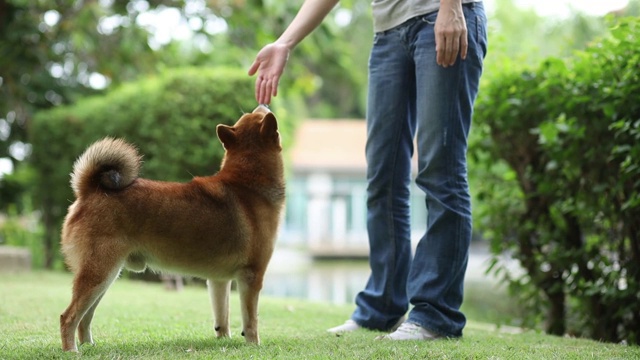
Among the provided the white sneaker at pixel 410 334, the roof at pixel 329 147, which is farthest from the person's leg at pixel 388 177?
the roof at pixel 329 147

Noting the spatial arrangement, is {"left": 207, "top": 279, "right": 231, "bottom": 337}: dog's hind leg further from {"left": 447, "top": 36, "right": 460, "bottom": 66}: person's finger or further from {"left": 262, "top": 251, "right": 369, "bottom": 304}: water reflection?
{"left": 262, "top": 251, "right": 369, "bottom": 304}: water reflection

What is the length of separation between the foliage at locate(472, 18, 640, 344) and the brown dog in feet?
6.32

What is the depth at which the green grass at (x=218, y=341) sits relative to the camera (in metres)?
2.68

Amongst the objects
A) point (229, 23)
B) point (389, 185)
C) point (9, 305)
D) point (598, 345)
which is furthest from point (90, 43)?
point (598, 345)

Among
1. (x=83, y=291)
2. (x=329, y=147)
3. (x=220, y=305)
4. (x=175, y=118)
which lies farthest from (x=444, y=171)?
(x=329, y=147)

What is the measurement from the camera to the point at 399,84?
3.50 metres

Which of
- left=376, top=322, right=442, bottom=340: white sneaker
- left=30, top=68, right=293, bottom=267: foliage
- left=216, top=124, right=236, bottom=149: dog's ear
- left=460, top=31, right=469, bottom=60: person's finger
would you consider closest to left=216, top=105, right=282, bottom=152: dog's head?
left=216, top=124, right=236, bottom=149: dog's ear

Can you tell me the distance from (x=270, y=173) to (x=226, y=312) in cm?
67

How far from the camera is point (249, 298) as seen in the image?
303 centimetres

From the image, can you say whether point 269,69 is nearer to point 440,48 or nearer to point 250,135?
point 250,135

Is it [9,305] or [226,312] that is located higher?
[226,312]

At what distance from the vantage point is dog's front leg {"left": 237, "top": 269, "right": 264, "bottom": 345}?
3018 millimetres

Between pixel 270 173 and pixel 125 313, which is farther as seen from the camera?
pixel 125 313

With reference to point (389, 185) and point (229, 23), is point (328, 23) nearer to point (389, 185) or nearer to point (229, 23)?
point (229, 23)
